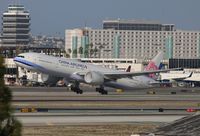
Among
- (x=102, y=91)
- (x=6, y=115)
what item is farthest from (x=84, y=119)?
(x=102, y=91)

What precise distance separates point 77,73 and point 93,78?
2103mm

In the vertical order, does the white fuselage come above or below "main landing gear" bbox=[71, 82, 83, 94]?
above

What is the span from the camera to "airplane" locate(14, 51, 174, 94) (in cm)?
9150

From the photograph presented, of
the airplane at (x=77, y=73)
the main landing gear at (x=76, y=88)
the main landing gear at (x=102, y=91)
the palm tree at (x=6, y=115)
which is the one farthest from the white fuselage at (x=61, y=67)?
the palm tree at (x=6, y=115)

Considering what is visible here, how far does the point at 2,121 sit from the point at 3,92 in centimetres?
61

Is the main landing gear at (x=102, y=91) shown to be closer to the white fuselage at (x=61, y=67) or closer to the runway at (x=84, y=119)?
the white fuselage at (x=61, y=67)

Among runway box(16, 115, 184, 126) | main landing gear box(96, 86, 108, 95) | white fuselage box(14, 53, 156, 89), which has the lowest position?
main landing gear box(96, 86, 108, 95)

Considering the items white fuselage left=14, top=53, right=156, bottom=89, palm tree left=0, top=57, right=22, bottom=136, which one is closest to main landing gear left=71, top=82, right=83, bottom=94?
white fuselage left=14, top=53, right=156, bottom=89

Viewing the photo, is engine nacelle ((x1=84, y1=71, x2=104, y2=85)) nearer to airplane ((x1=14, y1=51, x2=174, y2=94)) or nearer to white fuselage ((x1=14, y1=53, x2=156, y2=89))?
airplane ((x1=14, y1=51, x2=174, y2=94))

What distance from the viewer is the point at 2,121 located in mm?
16016

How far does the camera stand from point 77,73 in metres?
91.2

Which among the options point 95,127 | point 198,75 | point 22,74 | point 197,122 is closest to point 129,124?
point 95,127

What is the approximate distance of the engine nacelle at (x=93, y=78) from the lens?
91812 mm

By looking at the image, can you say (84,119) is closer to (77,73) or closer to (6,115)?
(6,115)
